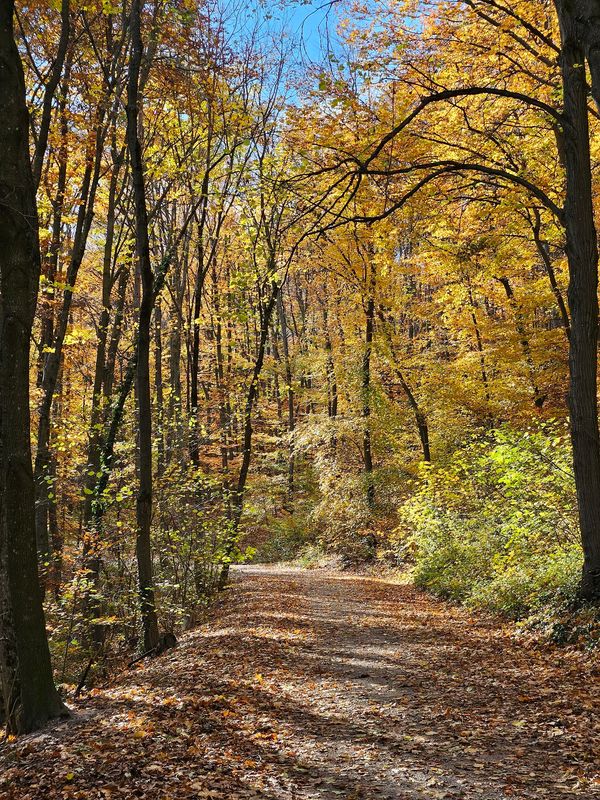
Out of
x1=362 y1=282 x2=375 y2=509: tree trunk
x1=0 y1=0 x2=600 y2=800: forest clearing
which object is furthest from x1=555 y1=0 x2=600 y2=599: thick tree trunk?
x1=362 y1=282 x2=375 y2=509: tree trunk

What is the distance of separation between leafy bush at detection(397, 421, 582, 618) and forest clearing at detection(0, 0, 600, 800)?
62 millimetres

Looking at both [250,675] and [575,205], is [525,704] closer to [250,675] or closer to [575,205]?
[250,675]

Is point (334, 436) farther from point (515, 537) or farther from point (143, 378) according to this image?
point (143, 378)

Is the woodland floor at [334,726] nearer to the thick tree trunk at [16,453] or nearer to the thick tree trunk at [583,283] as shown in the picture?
the thick tree trunk at [16,453]

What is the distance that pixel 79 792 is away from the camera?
11.2ft

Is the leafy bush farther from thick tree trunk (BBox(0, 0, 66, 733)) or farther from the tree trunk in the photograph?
the tree trunk

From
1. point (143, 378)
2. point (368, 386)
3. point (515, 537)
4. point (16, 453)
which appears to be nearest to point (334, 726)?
point (16, 453)

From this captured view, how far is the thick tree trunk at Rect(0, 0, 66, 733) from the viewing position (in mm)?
4691

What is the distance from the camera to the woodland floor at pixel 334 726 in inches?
146

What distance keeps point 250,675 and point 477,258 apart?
1195 centimetres

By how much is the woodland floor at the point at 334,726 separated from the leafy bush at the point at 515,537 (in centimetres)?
88

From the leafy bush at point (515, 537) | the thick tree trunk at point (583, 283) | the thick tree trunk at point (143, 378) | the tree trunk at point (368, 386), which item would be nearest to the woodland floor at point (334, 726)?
the leafy bush at point (515, 537)

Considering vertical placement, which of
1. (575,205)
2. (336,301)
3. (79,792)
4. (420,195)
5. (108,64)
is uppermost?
(108,64)

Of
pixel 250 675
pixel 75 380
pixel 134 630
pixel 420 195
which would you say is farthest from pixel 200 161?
pixel 250 675
